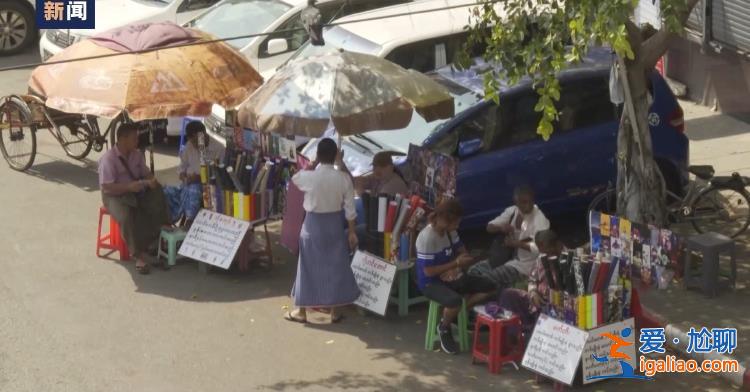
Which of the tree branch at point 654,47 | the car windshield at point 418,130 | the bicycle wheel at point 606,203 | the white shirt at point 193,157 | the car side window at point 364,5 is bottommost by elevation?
the bicycle wheel at point 606,203

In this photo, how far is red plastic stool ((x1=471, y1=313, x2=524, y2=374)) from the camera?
9125 millimetres

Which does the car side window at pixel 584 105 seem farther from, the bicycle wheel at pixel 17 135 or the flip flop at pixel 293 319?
the bicycle wheel at pixel 17 135

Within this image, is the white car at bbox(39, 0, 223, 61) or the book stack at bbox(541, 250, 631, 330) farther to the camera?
the white car at bbox(39, 0, 223, 61)

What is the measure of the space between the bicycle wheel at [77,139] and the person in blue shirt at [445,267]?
21.1ft

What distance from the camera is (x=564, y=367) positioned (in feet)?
28.5

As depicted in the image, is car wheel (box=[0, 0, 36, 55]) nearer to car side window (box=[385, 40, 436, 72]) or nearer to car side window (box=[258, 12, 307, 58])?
car side window (box=[258, 12, 307, 58])

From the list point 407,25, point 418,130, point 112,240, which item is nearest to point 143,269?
point 112,240

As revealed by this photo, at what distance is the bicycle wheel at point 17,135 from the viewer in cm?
1417

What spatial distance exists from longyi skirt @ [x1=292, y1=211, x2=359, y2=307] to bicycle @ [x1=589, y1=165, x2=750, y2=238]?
2817 millimetres

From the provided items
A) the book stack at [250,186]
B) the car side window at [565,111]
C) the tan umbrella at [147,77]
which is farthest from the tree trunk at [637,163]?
the tan umbrella at [147,77]

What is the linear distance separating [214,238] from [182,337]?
1586mm

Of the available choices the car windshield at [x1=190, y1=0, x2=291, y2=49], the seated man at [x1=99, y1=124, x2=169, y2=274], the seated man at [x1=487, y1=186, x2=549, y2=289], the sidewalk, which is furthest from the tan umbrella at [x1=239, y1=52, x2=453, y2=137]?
the car windshield at [x1=190, y1=0, x2=291, y2=49]

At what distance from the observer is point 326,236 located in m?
10.1

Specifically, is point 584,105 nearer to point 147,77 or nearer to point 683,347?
point 683,347
